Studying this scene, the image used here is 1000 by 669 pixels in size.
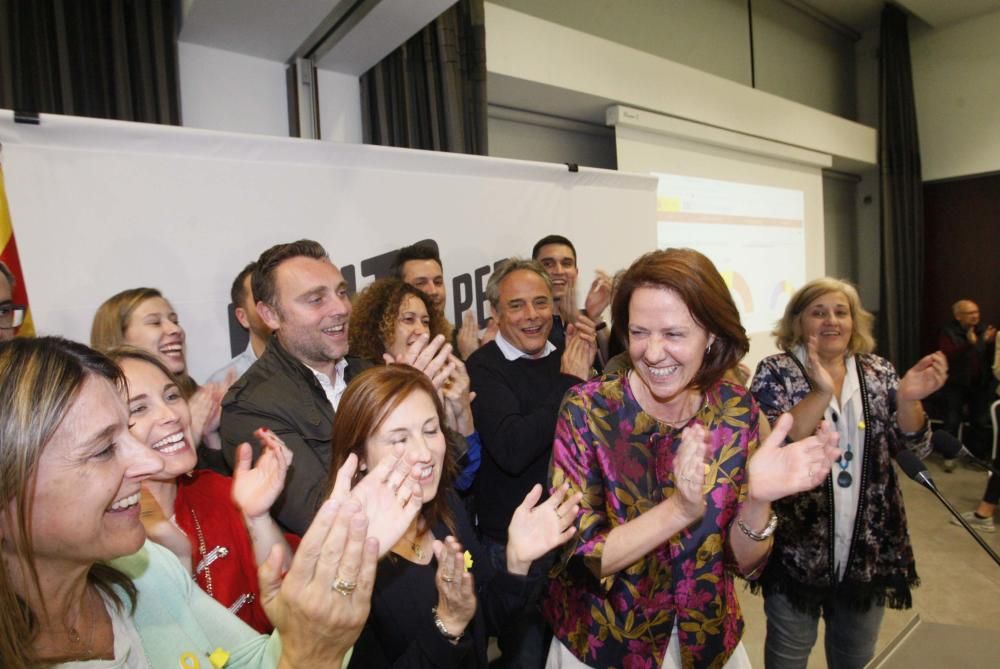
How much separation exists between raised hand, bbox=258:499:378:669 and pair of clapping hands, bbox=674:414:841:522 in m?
0.58

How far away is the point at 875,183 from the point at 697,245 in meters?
3.80

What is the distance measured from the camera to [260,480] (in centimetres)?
117

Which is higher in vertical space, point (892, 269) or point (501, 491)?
point (892, 269)

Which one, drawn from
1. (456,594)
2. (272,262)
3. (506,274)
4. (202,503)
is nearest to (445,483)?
(456,594)

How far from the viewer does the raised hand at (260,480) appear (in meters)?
1.15

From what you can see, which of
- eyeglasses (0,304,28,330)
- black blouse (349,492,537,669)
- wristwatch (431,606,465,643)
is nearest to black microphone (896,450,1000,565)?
black blouse (349,492,537,669)

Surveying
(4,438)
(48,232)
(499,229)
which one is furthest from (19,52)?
(4,438)

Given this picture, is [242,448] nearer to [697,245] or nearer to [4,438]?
[4,438]

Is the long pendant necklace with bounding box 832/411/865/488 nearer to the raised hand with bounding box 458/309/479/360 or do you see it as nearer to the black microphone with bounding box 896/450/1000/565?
the black microphone with bounding box 896/450/1000/565

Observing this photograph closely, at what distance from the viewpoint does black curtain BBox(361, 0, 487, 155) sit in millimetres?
3090

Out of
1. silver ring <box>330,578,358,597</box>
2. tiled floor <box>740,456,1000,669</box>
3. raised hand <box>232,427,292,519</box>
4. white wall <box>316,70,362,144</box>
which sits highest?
white wall <box>316,70,362,144</box>

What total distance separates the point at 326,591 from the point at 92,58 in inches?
101

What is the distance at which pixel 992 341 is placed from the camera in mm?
5250

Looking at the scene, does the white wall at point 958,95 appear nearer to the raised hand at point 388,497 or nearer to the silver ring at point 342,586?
the raised hand at point 388,497
